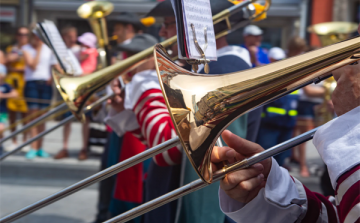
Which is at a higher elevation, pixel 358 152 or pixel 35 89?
pixel 358 152

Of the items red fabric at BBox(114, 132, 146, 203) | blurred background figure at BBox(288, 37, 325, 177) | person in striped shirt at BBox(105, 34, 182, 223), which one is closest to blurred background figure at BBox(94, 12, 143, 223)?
red fabric at BBox(114, 132, 146, 203)

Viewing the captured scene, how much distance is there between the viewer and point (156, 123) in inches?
62.1

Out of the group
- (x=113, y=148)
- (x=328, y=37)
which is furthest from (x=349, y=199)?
(x=328, y=37)

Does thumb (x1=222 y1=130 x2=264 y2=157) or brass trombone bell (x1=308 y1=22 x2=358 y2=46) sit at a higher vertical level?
thumb (x1=222 y1=130 x2=264 y2=157)

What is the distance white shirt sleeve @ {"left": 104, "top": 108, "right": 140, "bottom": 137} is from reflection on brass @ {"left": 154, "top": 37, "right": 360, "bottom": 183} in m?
1.21

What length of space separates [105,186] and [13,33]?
21.6 feet

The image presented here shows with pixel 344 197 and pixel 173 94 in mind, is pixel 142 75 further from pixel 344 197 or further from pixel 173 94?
pixel 344 197

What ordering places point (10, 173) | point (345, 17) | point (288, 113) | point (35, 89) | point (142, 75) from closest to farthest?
point (142, 75), point (288, 113), point (10, 173), point (35, 89), point (345, 17)

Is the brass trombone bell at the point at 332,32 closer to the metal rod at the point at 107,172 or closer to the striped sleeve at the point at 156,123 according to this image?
the striped sleeve at the point at 156,123

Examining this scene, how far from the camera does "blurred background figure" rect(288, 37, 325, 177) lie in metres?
3.86

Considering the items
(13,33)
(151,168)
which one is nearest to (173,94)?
(151,168)

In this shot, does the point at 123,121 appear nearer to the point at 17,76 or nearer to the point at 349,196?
the point at 349,196

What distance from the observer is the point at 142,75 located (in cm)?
188

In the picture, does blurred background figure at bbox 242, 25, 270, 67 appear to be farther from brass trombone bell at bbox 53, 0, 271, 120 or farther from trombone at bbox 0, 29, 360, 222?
trombone at bbox 0, 29, 360, 222
